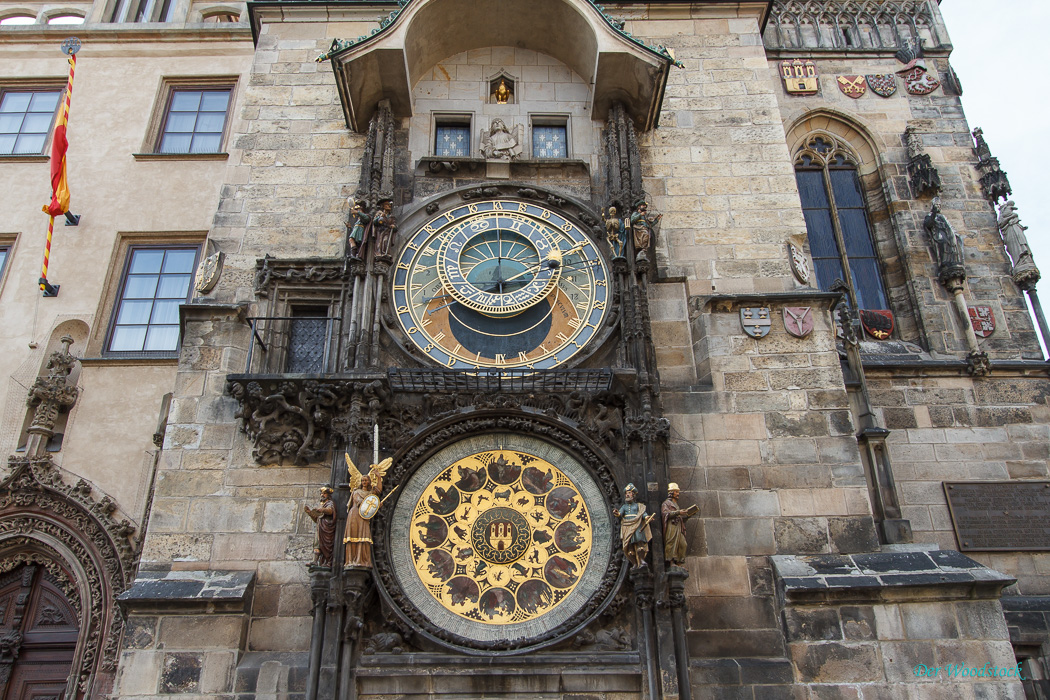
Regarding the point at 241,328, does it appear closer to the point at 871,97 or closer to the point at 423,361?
the point at 423,361

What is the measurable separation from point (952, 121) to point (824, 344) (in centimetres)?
591

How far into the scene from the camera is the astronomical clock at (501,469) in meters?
7.50

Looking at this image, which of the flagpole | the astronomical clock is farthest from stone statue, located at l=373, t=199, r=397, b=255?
the flagpole

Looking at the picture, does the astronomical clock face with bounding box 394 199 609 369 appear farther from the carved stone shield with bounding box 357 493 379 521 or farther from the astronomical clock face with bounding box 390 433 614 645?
the carved stone shield with bounding box 357 493 379 521

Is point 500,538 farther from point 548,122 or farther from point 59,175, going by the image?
point 59,175

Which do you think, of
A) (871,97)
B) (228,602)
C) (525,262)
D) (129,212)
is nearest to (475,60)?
(525,262)

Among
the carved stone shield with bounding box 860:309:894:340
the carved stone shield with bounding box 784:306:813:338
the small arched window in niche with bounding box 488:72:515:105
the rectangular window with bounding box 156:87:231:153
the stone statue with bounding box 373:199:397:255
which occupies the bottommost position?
the carved stone shield with bounding box 784:306:813:338

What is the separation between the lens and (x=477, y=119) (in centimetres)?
1048

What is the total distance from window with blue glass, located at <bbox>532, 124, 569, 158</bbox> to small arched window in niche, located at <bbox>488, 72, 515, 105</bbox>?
52 centimetres

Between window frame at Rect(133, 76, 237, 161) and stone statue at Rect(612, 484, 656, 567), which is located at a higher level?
window frame at Rect(133, 76, 237, 161)

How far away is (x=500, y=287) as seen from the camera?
29.9 ft

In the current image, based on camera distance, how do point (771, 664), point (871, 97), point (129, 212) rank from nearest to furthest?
point (771, 664) < point (129, 212) < point (871, 97)

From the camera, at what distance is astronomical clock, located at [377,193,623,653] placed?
24.6ft

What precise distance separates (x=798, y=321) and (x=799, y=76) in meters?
5.73
